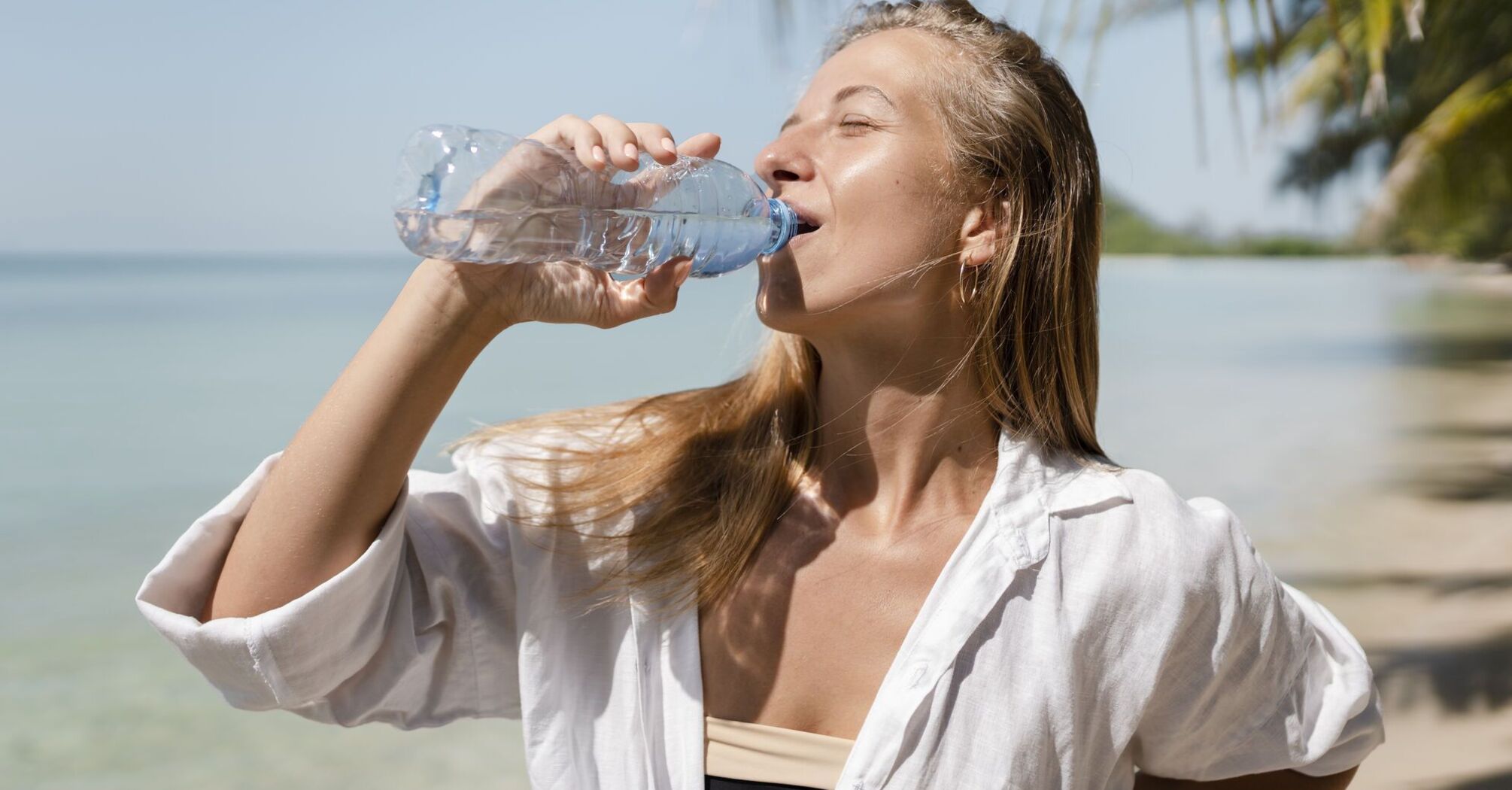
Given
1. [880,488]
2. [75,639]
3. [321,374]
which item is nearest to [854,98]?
[880,488]

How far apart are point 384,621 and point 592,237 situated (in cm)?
59

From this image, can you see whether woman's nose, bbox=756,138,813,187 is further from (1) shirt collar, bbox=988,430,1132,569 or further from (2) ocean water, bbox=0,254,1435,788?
(1) shirt collar, bbox=988,430,1132,569

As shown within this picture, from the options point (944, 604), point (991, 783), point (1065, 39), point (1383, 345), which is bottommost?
point (1383, 345)

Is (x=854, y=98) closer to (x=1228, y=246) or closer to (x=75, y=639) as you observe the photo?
(x=75, y=639)

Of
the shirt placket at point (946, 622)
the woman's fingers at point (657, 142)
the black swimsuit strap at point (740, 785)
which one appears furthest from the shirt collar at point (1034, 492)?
the woman's fingers at point (657, 142)

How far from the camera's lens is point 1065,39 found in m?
2.59

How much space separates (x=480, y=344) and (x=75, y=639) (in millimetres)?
6428

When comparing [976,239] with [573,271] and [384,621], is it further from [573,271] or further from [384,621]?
[384,621]

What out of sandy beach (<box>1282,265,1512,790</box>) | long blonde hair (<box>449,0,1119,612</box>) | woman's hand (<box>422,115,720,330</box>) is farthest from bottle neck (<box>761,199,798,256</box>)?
sandy beach (<box>1282,265,1512,790</box>)

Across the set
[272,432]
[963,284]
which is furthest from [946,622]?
[272,432]

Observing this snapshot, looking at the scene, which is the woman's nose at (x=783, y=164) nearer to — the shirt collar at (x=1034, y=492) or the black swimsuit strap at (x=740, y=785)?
the shirt collar at (x=1034, y=492)

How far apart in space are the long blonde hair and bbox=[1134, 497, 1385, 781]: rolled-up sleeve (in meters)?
0.30

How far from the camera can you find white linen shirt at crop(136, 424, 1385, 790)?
175 cm

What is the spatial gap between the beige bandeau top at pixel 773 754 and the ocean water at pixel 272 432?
2.13 feet
